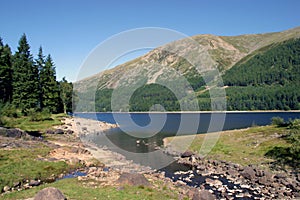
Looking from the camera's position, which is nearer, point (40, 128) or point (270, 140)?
point (270, 140)

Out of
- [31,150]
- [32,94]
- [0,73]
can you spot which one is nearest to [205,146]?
[31,150]

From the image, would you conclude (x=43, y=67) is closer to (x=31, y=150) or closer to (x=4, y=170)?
(x=31, y=150)

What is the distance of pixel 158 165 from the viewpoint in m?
40.4

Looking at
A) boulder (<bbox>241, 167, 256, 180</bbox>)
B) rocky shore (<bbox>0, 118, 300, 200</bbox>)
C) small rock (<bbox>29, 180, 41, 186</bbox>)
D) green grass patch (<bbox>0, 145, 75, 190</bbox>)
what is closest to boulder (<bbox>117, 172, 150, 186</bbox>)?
rocky shore (<bbox>0, 118, 300, 200</bbox>)

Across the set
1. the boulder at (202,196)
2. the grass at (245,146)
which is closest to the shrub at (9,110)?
the grass at (245,146)

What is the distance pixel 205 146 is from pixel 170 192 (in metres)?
27.4

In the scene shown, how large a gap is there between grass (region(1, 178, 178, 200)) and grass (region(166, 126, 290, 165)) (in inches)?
729

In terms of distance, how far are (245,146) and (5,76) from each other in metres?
62.9

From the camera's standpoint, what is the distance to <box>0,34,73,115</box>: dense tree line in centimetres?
6850

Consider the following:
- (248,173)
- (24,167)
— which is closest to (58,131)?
(24,167)

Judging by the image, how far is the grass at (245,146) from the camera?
39353 mm

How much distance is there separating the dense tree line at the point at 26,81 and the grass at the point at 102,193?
1867 inches

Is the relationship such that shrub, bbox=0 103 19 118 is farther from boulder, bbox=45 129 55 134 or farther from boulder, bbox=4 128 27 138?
boulder, bbox=4 128 27 138

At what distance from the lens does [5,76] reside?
Answer: 228 feet
